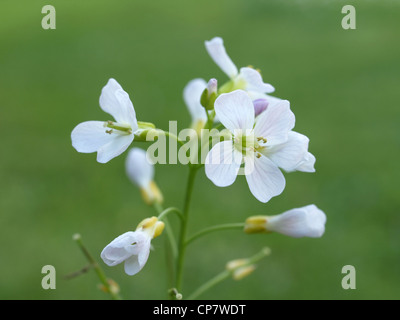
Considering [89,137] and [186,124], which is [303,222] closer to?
[89,137]

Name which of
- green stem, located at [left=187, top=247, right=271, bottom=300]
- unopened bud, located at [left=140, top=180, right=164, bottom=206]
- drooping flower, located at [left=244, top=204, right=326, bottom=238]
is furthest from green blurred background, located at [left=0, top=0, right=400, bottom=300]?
drooping flower, located at [left=244, top=204, right=326, bottom=238]

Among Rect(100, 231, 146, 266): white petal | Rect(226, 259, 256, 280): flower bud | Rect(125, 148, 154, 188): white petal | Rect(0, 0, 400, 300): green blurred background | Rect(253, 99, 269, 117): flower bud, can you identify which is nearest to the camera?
Rect(100, 231, 146, 266): white petal

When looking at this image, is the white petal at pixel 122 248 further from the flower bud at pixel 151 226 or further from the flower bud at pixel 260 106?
the flower bud at pixel 260 106

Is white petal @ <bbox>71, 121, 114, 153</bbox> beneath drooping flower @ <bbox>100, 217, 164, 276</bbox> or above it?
above

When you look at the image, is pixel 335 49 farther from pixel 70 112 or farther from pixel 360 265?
pixel 360 265

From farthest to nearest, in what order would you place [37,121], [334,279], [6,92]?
[6,92], [37,121], [334,279]

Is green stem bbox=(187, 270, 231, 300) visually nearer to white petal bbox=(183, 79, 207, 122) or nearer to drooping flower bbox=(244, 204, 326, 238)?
drooping flower bbox=(244, 204, 326, 238)
